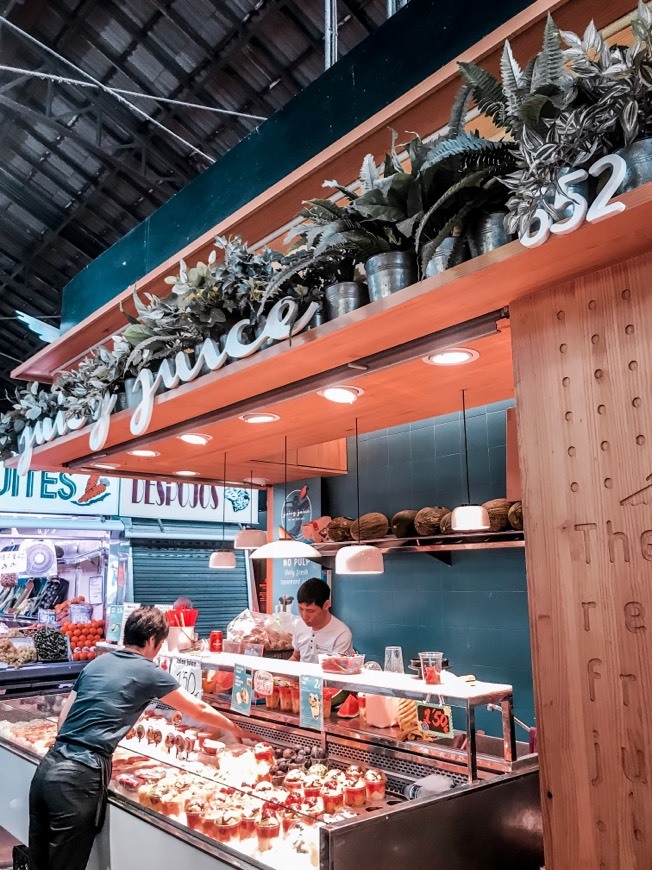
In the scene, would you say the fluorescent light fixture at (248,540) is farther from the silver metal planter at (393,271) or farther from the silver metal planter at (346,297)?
the silver metal planter at (393,271)

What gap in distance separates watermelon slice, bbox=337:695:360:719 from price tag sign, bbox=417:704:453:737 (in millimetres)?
653

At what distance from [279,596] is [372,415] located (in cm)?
347

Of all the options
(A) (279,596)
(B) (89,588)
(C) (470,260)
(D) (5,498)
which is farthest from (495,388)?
(B) (89,588)

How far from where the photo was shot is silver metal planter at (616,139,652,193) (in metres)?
1.66

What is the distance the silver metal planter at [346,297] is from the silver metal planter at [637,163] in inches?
40.5

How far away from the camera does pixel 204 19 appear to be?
7.50m

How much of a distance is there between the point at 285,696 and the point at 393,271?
97.0 inches

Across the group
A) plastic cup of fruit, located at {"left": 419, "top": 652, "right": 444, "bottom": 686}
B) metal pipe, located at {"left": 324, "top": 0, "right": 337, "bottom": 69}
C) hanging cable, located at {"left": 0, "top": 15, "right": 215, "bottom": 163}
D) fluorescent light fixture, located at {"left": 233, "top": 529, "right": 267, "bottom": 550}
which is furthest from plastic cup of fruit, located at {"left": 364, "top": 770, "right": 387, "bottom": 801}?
hanging cable, located at {"left": 0, "top": 15, "right": 215, "bottom": 163}

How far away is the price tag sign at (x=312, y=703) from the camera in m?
3.20

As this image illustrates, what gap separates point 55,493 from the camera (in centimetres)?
941

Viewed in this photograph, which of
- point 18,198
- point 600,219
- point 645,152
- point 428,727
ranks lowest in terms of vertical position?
point 428,727

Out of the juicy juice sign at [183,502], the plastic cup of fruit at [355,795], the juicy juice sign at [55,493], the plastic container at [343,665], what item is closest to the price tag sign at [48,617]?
the juicy juice sign at [55,493]

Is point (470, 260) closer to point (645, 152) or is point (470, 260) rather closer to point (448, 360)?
point (645, 152)

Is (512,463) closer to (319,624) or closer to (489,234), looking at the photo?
(319,624)
